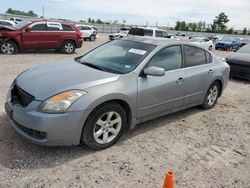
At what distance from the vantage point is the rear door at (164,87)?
3910 mm

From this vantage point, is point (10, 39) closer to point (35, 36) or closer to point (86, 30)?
point (35, 36)

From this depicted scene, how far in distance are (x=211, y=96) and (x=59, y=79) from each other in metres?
3.51

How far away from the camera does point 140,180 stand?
9.91 ft

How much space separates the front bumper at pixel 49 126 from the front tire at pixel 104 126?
0.13 meters

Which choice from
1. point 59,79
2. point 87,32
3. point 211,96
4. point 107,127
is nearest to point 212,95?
point 211,96

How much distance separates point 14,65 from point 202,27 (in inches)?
3673

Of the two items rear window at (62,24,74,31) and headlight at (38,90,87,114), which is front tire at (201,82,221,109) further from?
rear window at (62,24,74,31)

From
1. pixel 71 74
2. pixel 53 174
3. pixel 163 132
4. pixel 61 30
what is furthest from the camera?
pixel 61 30

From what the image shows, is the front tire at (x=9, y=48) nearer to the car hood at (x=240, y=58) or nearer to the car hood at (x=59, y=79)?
the car hood at (x=59, y=79)

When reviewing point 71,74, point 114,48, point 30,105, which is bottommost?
point 30,105

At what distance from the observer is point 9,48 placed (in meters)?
11.4

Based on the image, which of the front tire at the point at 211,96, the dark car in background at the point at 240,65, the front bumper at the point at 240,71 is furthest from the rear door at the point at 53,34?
the front tire at the point at 211,96

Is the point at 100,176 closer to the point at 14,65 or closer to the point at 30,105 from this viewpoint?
the point at 30,105

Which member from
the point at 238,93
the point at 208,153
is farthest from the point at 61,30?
the point at 208,153
